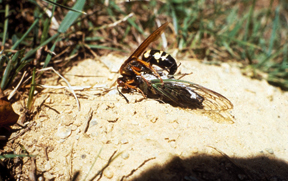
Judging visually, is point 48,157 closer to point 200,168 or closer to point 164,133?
point 164,133

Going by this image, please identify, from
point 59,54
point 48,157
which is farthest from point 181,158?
point 59,54

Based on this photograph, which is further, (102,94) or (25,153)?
(102,94)

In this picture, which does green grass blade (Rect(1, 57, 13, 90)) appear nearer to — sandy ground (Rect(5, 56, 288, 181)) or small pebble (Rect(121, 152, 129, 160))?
sandy ground (Rect(5, 56, 288, 181))

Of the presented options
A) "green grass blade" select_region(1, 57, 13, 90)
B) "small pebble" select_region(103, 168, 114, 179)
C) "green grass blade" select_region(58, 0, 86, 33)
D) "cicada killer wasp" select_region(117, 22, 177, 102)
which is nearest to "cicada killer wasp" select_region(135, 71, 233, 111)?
"cicada killer wasp" select_region(117, 22, 177, 102)

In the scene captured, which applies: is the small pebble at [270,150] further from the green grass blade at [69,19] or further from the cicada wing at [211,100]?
the green grass blade at [69,19]

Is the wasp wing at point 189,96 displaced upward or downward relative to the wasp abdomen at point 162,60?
downward

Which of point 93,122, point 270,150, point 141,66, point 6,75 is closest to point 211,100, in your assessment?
point 270,150

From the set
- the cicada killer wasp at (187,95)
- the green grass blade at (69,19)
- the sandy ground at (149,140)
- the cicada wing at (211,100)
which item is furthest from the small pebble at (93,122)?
the green grass blade at (69,19)
